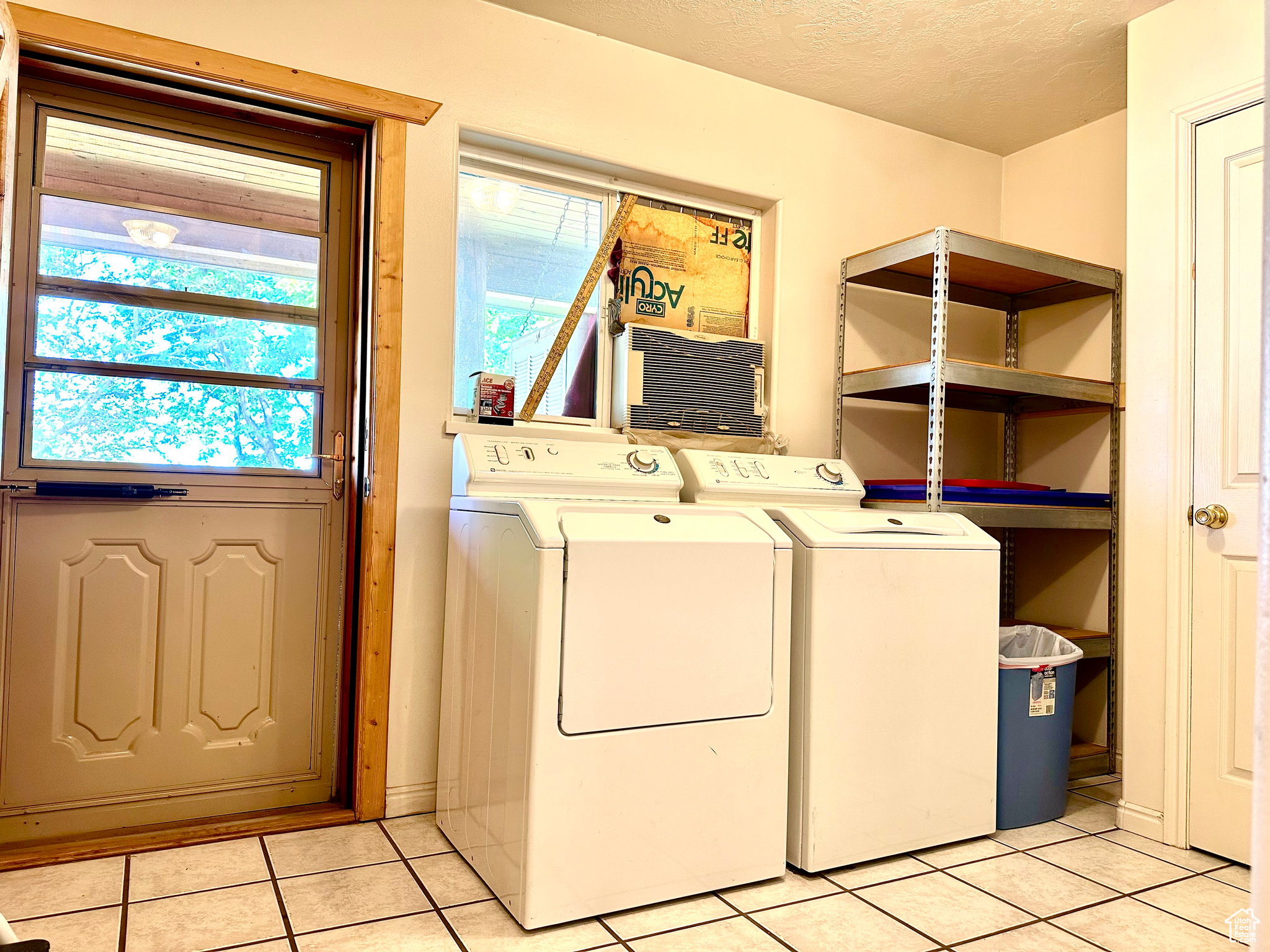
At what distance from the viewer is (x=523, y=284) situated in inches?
118

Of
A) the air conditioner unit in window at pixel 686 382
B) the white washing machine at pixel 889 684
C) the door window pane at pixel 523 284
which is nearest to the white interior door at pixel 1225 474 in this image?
the white washing machine at pixel 889 684

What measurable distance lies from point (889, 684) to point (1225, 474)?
3.69ft

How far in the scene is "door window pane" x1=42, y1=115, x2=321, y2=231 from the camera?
2.37 m

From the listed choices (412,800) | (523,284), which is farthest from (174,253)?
(412,800)

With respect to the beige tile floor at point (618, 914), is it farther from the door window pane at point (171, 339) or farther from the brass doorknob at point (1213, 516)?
the door window pane at point (171, 339)

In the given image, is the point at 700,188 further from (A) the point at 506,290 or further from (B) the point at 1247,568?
(B) the point at 1247,568

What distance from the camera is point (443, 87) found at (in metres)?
2.68

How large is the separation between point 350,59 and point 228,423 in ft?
3.68

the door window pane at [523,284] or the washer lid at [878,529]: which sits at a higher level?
the door window pane at [523,284]

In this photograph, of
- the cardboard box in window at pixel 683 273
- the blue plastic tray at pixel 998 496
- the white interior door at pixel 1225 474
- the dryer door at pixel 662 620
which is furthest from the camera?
the cardboard box in window at pixel 683 273

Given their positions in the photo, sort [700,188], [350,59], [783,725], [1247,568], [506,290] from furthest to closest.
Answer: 1. [700,188]
2. [506,290]
3. [350,59]
4. [1247,568]
5. [783,725]

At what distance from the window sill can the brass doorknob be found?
1721mm

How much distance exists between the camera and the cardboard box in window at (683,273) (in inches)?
124

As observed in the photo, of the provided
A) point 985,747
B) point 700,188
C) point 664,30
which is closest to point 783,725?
point 985,747
